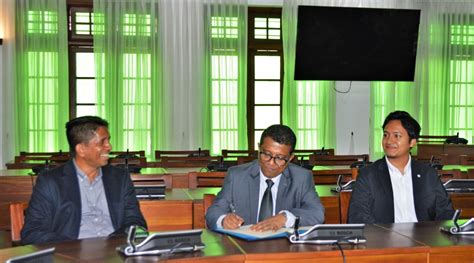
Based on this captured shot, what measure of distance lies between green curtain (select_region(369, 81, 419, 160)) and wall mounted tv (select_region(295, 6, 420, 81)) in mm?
534

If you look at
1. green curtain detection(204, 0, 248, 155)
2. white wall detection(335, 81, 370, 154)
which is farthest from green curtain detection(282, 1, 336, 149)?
green curtain detection(204, 0, 248, 155)

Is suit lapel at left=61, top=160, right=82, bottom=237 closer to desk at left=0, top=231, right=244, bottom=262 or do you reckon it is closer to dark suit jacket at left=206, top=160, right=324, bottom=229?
desk at left=0, top=231, right=244, bottom=262

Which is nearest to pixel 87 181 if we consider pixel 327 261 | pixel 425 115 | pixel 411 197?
pixel 327 261

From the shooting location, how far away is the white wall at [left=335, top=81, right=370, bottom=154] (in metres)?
9.66

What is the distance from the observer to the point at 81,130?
3037 mm

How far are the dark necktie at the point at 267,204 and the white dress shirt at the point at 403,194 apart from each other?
693 millimetres

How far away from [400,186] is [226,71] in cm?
606

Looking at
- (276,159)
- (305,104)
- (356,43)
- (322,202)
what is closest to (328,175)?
(322,202)

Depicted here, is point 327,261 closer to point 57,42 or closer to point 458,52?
point 57,42

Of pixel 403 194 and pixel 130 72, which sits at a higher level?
pixel 130 72

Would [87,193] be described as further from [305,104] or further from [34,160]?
[305,104]

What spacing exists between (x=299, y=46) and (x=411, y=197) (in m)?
5.65

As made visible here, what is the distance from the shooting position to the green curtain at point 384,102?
9781mm

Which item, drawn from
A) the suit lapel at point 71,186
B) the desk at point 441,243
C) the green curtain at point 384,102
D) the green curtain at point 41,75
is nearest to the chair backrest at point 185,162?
the suit lapel at point 71,186
